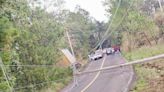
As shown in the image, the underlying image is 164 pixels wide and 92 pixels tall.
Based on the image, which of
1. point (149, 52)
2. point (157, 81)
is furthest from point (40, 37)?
point (157, 81)

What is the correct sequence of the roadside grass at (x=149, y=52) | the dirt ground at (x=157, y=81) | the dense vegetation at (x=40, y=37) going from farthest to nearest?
the roadside grass at (x=149, y=52), the dense vegetation at (x=40, y=37), the dirt ground at (x=157, y=81)

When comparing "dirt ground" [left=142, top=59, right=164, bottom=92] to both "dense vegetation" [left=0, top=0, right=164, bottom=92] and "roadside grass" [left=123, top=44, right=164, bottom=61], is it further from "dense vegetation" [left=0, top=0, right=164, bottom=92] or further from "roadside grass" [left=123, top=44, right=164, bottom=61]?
"roadside grass" [left=123, top=44, right=164, bottom=61]

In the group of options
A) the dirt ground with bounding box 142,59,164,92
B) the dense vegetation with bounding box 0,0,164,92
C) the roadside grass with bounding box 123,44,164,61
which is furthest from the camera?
the roadside grass with bounding box 123,44,164,61

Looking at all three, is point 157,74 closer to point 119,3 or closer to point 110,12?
point 119,3

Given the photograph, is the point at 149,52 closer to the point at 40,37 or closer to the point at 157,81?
the point at 40,37

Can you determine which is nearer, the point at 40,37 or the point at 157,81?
the point at 157,81

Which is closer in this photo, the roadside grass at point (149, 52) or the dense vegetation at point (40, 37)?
the dense vegetation at point (40, 37)

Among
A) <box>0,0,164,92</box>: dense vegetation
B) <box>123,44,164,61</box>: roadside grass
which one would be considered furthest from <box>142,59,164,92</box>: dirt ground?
<box>123,44,164,61</box>: roadside grass

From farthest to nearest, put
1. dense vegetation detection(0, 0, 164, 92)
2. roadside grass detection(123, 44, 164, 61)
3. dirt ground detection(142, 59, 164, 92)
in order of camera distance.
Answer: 1. roadside grass detection(123, 44, 164, 61)
2. dense vegetation detection(0, 0, 164, 92)
3. dirt ground detection(142, 59, 164, 92)

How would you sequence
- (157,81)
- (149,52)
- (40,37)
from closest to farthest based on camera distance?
(157,81) < (40,37) < (149,52)

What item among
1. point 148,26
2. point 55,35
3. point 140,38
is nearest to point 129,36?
point 140,38

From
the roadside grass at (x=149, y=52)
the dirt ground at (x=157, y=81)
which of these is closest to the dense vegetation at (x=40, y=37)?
the roadside grass at (x=149, y=52)

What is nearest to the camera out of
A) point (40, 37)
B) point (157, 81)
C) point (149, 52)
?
point (157, 81)

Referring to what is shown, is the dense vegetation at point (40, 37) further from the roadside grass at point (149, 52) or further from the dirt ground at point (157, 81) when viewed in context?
the dirt ground at point (157, 81)
